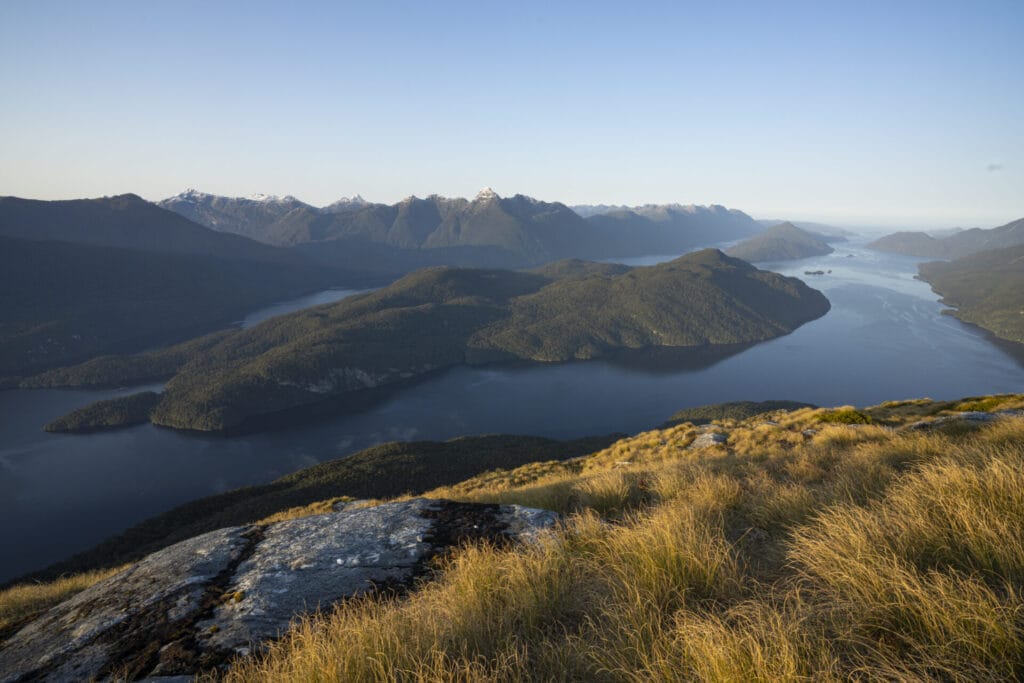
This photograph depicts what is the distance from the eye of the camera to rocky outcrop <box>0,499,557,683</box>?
14.0ft

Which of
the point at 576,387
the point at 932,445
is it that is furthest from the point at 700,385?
the point at 932,445

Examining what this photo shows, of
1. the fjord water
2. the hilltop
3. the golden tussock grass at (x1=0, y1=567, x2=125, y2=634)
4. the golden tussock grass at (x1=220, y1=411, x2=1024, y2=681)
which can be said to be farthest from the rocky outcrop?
the fjord water

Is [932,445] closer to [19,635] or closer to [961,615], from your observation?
[961,615]

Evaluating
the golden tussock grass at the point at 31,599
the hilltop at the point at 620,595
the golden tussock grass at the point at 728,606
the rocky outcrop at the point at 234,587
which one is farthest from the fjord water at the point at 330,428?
the golden tussock grass at the point at 728,606

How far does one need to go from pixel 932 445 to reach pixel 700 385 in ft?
626

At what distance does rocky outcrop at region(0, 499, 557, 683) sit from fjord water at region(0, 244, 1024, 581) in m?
129

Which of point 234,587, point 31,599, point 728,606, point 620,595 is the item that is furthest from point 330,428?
point 728,606

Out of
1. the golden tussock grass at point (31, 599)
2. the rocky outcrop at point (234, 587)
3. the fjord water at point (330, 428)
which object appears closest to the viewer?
the rocky outcrop at point (234, 587)

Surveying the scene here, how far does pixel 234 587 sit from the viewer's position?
17.6 ft

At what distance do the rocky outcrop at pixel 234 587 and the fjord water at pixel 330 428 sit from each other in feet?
424

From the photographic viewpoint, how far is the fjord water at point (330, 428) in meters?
107

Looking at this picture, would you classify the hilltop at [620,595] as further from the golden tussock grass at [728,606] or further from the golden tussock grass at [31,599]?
the golden tussock grass at [31,599]

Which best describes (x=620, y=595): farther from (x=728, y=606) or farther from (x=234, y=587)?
(x=234, y=587)

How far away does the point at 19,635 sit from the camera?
5.64m
